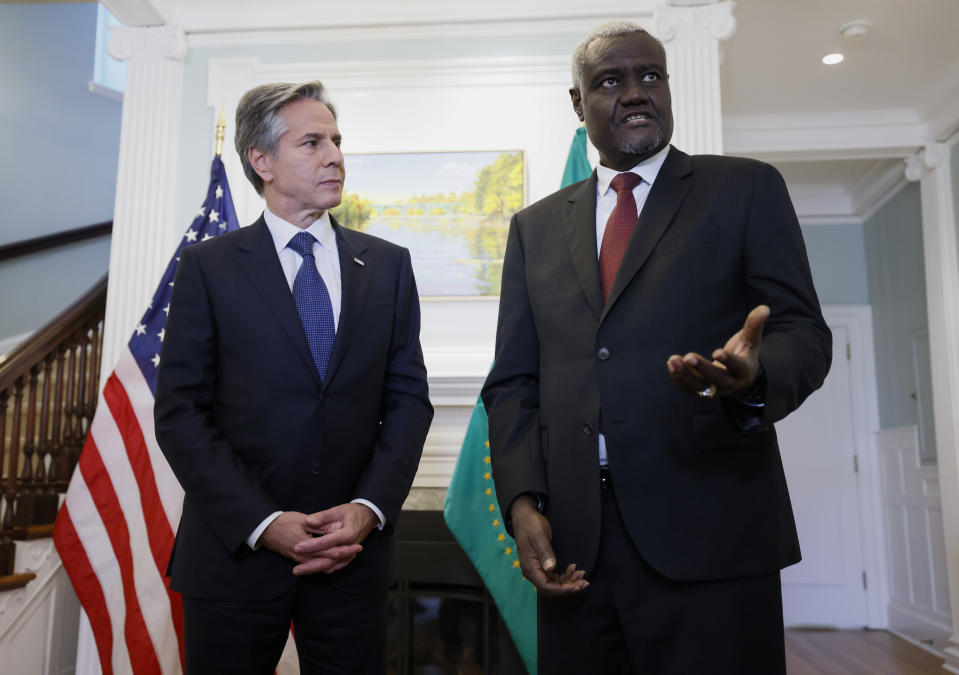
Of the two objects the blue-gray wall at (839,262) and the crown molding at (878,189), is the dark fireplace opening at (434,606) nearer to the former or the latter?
the crown molding at (878,189)

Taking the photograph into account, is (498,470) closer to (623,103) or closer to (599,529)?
(599,529)

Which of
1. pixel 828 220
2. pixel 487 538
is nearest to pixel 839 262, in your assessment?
pixel 828 220

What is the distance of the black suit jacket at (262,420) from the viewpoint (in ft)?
4.69

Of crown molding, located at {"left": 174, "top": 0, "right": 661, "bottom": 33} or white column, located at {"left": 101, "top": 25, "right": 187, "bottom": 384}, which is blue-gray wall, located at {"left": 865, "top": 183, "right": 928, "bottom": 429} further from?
white column, located at {"left": 101, "top": 25, "right": 187, "bottom": 384}

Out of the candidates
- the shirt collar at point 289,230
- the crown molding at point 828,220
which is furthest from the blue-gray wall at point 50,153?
the crown molding at point 828,220

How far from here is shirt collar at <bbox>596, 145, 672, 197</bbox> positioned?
1.45 m

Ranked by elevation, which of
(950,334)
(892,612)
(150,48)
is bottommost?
(892,612)

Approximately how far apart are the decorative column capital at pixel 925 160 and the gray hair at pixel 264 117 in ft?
14.8

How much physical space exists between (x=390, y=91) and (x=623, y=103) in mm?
2582

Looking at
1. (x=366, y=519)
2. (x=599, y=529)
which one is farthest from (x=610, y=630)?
(x=366, y=519)

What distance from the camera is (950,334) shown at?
15.7ft

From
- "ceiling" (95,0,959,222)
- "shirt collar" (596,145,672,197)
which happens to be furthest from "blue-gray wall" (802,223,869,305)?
"shirt collar" (596,145,672,197)

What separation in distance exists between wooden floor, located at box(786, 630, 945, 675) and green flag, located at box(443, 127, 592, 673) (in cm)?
255

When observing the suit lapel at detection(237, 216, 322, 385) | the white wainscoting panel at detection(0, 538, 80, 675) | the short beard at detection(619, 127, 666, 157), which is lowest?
the white wainscoting panel at detection(0, 538, 80, 675)
